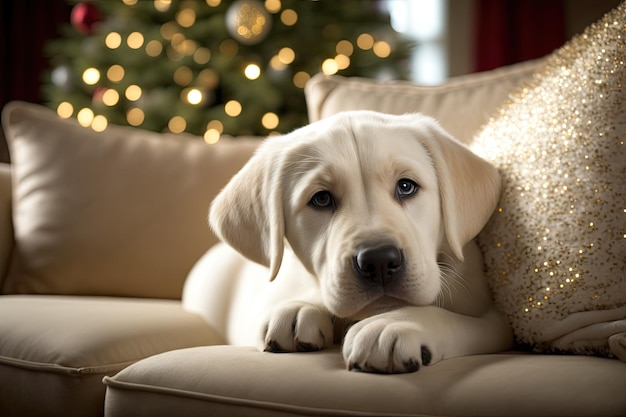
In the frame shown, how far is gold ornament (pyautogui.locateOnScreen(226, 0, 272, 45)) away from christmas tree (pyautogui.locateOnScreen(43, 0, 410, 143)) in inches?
1.8

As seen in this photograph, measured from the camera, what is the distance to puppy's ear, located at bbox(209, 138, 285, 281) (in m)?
1.73

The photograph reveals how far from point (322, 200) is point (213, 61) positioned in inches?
133

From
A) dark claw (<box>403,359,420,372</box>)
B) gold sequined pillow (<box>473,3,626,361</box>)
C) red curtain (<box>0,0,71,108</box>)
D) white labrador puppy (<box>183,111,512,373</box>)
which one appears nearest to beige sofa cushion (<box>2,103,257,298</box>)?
white labrador puppy (<box>183,111,512,373</box>)

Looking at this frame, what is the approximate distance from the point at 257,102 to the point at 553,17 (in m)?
3.70

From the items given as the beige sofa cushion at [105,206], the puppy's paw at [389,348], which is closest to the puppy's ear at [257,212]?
the puppy's paw at [389,348]

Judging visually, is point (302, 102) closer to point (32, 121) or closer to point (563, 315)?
point (32, 121)

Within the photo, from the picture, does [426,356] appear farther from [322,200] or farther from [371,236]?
[322,200]

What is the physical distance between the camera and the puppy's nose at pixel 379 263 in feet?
4.76

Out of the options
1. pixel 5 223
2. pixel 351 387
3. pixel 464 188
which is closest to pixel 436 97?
pixel 464 188

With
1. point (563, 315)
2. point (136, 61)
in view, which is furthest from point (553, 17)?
point (563, 315)

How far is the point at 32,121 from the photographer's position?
3002 millimetres

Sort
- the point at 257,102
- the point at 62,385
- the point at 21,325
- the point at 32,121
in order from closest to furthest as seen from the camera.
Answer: the point at 62,385, the point at 21,325, the point at 32,121, the point at 257,102

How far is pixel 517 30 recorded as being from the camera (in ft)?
22.5

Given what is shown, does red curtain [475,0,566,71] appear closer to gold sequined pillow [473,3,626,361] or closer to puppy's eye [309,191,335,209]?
gold sequined pillow [473,3,626,361]
